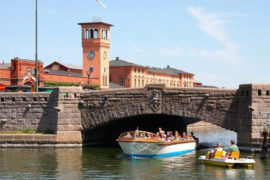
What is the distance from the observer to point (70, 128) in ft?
187

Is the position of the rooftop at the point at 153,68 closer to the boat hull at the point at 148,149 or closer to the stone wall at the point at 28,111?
the stone wall at the point at 28,111

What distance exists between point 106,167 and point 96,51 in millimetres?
96492

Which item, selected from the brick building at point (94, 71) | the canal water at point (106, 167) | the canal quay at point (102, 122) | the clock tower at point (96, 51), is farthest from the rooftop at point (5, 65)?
the canal water at point (106, 167)

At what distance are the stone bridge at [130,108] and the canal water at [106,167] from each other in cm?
Answer: 356

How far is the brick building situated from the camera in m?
106

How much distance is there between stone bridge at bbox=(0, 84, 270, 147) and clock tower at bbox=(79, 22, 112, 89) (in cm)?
7580

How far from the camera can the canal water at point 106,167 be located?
40.0 m

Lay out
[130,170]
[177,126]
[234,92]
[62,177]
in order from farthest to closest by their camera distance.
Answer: [177,126] < [234,92] < [130,170] < [62,177]

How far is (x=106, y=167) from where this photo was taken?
145 feet

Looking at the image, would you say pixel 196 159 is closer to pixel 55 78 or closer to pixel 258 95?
pixel 258 95

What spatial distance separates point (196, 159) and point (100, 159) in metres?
7.55

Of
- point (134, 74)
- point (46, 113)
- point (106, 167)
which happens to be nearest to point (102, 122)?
point (46, 113)

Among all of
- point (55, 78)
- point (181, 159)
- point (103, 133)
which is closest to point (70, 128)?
point (103, 133)

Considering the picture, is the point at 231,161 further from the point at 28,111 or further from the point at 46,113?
the point at 28,111
